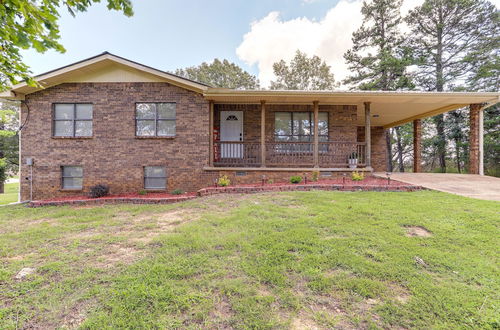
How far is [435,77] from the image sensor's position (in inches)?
632

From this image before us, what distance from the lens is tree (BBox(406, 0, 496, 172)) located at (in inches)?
576

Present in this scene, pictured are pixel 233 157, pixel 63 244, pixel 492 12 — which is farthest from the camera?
pixel 492 12

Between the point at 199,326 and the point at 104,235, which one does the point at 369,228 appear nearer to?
the point at 199,326

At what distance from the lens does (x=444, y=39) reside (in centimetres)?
1573

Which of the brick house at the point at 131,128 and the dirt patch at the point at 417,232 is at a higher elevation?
the brick house at the point at 131,128

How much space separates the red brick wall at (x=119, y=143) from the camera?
26.9ft

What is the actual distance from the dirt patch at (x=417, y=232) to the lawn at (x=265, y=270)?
17 millimetres

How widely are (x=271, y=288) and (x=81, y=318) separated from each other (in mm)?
1802

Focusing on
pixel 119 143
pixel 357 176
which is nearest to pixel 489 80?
pixel 357 176

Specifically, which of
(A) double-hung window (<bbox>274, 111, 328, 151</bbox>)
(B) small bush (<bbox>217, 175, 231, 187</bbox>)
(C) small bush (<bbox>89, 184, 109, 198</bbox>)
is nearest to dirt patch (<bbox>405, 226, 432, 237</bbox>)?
(B) small bush (<bbox>217, 175, 231, 187</bbox>)

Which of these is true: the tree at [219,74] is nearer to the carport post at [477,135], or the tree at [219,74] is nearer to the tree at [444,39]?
the tree at [444,39]

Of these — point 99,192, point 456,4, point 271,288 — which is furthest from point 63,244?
point 456,4

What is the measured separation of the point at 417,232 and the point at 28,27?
6505mm

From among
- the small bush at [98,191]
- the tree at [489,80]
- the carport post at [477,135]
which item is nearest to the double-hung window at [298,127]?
the carport post at [477,135]
